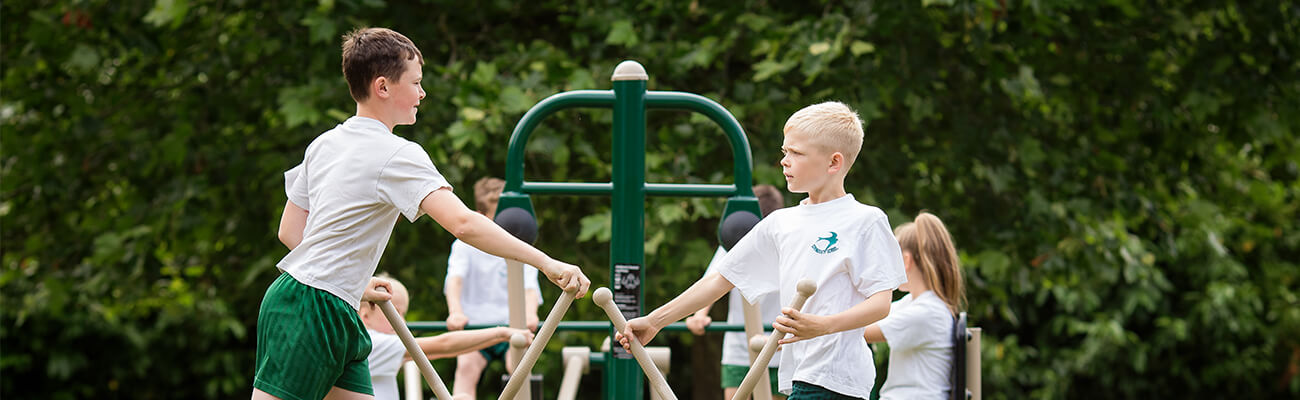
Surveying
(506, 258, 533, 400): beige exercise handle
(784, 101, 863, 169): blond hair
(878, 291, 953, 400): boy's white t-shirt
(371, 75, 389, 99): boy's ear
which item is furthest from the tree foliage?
(371, 75, 389, 99): boy's ear

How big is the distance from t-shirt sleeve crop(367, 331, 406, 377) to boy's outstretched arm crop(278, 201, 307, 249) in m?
0.94

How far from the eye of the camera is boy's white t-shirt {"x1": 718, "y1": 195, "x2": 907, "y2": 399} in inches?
100.0

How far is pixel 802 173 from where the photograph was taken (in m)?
2.59

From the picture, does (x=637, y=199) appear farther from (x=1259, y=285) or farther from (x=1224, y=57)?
(x=1259, y=285)

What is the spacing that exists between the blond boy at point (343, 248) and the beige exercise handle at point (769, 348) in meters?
0.37

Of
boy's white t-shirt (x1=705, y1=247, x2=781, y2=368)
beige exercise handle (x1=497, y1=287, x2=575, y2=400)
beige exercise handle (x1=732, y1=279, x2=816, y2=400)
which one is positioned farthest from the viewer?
boy's white t-shirt (x1=705, y1=247, x2=781, y2=368)

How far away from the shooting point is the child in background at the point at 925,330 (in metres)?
3.29

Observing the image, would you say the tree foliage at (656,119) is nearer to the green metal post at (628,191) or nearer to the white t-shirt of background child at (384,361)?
the white t-shirt of background child at (384,361)

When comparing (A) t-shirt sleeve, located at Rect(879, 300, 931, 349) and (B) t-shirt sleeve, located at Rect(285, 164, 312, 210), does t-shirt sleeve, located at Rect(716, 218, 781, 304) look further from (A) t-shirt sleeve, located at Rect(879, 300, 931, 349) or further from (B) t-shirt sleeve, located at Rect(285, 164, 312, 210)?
(B) t-shirt sleeve, located at Rect(285, 164, 312, 210)

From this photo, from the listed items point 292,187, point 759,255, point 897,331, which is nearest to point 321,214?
point 292,187

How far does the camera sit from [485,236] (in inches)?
92.4

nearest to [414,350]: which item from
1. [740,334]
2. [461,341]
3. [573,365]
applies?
[461,341]

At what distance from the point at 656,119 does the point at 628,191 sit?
250 cm

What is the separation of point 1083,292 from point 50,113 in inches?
217
